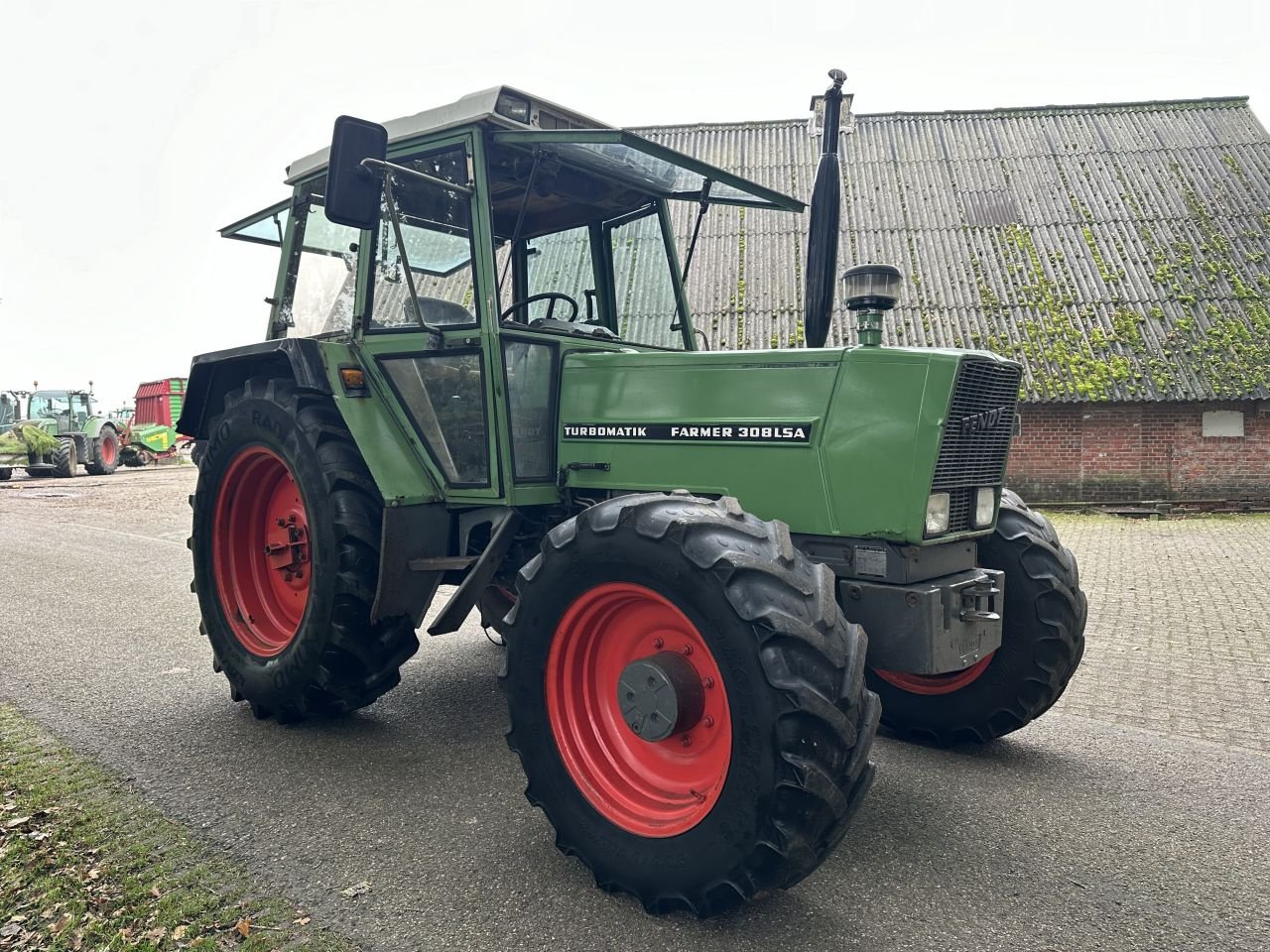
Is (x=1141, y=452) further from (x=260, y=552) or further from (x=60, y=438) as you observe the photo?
(x=60, y=438)

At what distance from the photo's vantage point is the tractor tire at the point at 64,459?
22.9m

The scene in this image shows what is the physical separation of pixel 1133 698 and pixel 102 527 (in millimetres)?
12401

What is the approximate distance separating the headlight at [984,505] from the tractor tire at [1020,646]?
31 cm

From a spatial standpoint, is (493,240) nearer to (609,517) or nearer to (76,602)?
(609,517)

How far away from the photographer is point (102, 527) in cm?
1218

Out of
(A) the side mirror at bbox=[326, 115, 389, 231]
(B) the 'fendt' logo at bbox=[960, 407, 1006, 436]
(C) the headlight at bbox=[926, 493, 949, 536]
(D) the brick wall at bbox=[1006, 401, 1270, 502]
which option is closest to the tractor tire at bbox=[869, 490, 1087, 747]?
(B) the 'fendt' logo at bbox=[960, 407, 1006, 436]

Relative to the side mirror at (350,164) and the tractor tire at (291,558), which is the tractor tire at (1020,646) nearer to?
Answer: the tractor tire at (291,558)

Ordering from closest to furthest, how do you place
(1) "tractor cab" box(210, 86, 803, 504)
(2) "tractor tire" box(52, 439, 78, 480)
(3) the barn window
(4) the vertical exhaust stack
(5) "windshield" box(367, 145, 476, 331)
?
(4) the vertical exhaust stack, (1) "tractor cab" box(210, 86, 803, 504), (5) "windshield" box(367, 145, 476, 331), (3) the barn window, (2) "tractor tire" box(52, 439, 78, 480)

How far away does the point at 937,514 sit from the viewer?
9.86ft

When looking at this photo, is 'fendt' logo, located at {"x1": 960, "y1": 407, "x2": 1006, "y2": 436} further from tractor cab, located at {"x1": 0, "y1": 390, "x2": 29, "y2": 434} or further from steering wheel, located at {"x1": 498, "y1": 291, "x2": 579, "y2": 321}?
tractor cab, located at {"x1": 0, "y1": 390, "x2": 29, "y2": 434}

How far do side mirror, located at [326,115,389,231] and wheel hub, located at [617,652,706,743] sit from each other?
1.94 m

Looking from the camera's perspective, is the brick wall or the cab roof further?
the brick wall

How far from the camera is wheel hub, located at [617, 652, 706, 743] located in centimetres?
266

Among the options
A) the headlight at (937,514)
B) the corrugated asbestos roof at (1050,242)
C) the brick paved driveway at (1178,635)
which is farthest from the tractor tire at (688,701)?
the corrugated asbestos roof at (1050,242)
